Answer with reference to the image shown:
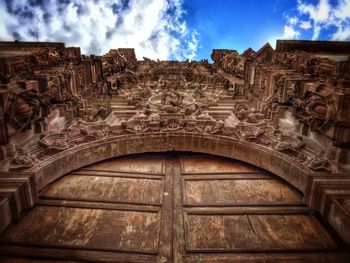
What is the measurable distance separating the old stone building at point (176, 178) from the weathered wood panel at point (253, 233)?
0.02 m

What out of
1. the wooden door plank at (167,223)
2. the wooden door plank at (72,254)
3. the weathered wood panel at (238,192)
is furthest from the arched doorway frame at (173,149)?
the wooden door plank at (167,223)

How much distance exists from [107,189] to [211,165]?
7.84 ft

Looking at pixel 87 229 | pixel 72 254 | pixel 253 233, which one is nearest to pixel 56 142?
pixel 87 229

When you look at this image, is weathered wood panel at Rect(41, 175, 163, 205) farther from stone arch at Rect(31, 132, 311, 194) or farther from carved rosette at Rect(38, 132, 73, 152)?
carved rosette at Rect(38, 132, 73, 152)

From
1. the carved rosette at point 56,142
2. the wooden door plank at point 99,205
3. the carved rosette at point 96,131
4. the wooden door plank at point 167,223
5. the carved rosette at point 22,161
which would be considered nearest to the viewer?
the wooden door plank at point 167,223

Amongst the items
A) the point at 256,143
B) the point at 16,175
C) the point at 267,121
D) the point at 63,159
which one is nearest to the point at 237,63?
the point at 267,121

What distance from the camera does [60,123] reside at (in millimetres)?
6375

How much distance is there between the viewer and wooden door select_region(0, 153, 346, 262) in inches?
129

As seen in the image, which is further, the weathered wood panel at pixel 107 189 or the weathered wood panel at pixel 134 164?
the weathered wood panel at pixel 134 164

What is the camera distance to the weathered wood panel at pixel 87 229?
3398 mm

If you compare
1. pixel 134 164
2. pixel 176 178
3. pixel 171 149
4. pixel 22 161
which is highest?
pixel 22 161

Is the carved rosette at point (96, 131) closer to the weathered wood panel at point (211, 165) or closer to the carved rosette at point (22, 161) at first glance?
the carved rosette at point (22, 161)

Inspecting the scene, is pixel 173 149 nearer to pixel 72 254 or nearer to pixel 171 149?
pixel 171 149

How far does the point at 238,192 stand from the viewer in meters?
4.63
